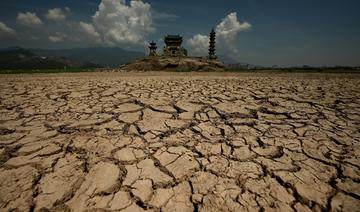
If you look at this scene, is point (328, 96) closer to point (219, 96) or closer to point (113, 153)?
point (219, 96)

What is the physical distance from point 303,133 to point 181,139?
55.3 inches

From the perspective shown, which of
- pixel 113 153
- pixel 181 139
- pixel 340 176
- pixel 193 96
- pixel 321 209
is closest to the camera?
pixel 321 209

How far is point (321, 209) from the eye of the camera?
4.00 feet

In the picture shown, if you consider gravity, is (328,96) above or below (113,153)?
above

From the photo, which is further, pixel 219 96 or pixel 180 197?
pixel 219 96

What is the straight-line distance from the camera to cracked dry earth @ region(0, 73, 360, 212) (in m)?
1.29

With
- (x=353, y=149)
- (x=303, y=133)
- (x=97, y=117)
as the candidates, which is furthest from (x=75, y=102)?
(x=353, y=149)

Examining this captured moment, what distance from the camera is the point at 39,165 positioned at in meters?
1.62

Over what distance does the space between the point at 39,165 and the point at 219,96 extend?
2.99 meters

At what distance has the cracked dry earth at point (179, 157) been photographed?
4.24 feet

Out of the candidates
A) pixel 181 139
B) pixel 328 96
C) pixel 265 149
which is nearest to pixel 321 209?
pixel 265 149

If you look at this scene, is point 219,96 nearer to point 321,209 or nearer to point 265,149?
point 265,149

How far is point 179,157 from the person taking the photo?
1.74m

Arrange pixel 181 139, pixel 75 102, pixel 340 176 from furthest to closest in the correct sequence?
pixel 75 102 → pixel 181 139 → pixel 340 176
